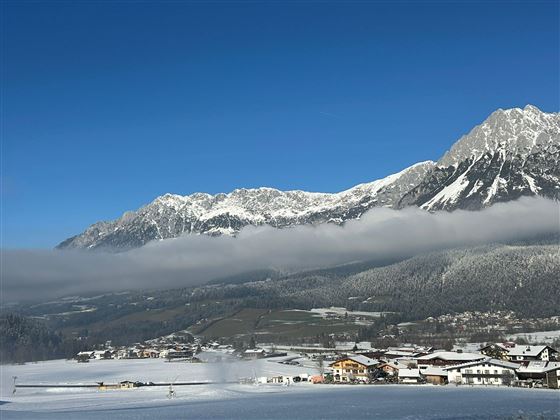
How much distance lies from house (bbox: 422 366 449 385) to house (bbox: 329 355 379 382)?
29.4 feet

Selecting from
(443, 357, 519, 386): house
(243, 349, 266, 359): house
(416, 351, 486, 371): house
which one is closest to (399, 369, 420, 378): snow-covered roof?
(416, 351, 486, 371): house

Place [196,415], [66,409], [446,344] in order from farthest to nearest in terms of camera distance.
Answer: [446,344] < [66,409] < [196,415]

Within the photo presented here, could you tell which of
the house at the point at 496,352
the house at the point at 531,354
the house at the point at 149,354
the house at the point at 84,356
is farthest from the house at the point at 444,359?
the house at the point at 84,356

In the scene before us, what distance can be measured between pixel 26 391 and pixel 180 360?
56073 millimetres

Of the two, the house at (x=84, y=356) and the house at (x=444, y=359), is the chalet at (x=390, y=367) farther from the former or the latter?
the house at (x=84, y=356)

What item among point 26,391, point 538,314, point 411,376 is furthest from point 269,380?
point 538,314

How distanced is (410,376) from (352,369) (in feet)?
34.0

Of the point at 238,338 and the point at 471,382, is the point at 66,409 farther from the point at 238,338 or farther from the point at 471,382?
the point at 238,338

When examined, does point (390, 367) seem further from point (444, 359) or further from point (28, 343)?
point (28, 343)

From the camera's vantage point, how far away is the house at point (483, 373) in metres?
86.4

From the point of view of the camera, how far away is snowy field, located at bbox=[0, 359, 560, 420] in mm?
55812

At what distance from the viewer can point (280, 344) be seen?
173 meters

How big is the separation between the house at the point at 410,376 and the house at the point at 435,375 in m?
1.01

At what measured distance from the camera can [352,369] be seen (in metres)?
99.8
